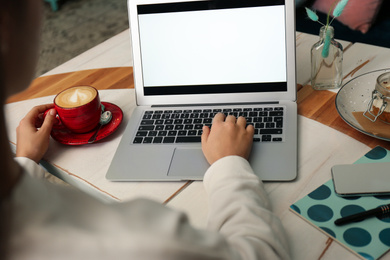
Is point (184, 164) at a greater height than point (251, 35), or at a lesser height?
lesser

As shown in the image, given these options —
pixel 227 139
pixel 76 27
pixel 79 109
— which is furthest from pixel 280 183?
pixel 76 27

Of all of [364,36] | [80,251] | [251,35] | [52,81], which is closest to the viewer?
[80,251]

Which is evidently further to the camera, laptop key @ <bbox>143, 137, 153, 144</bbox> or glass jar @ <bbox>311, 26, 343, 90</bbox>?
glass jar @ <bbox>311, 26, 343, 90</bbox>

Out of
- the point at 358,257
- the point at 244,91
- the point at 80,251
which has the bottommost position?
the point at 358,257

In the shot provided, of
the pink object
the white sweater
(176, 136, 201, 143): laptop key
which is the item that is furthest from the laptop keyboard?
the pink object

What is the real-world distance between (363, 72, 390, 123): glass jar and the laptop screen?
208mm

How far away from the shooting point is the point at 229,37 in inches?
42.2

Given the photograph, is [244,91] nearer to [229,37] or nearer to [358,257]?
[229,37]

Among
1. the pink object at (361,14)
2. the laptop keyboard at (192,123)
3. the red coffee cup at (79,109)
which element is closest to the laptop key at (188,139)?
the laptop keyboard at (192,123)

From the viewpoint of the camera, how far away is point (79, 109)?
3.28 feet

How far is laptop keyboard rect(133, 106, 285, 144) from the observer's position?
3.25ft

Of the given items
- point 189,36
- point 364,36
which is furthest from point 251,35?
point 364,36

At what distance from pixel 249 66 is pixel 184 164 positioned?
12.5 inches

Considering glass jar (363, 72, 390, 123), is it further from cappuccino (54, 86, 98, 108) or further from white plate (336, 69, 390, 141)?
cappuccino (54, 86, 98, 108)
